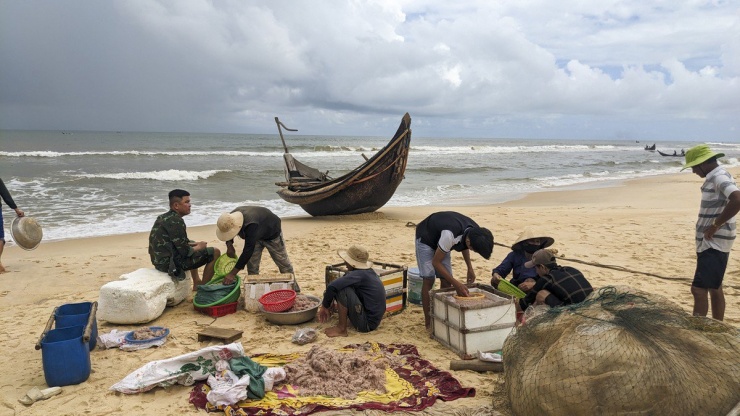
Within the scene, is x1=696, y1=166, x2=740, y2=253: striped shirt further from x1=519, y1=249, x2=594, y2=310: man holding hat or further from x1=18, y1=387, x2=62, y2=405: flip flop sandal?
x1=18, y1=387, x2=62, y2=405: flip flop sandal

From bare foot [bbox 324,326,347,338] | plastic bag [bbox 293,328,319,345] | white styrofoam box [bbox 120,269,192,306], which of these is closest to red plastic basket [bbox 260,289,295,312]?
plastic bag [bbox 293,328,319,345]

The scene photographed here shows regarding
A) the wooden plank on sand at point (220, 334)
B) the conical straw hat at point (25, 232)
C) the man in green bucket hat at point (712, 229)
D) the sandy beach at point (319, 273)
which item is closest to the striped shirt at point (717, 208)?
the man in green bucket hat at point (712, 229)

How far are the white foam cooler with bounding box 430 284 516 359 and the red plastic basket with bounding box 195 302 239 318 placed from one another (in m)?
2.37

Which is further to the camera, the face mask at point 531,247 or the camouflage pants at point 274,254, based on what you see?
the camouflage pants at point 274,254

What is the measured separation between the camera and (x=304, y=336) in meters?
4.70

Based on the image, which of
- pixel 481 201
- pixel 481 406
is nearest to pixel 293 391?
pixel 481 406

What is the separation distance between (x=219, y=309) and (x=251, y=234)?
90cm

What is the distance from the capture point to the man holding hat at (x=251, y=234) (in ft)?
18.1

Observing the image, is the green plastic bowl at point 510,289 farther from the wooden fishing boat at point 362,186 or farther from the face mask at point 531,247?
the wooden fishing boat at point 362,186

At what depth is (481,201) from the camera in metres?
15.6

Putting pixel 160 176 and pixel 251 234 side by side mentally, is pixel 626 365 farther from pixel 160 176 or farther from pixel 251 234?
pixel 160 176

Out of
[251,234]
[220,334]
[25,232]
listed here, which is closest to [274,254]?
[251,234]

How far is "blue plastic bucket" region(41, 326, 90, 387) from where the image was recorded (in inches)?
145

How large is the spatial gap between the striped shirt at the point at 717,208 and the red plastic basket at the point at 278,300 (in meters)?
3.88
